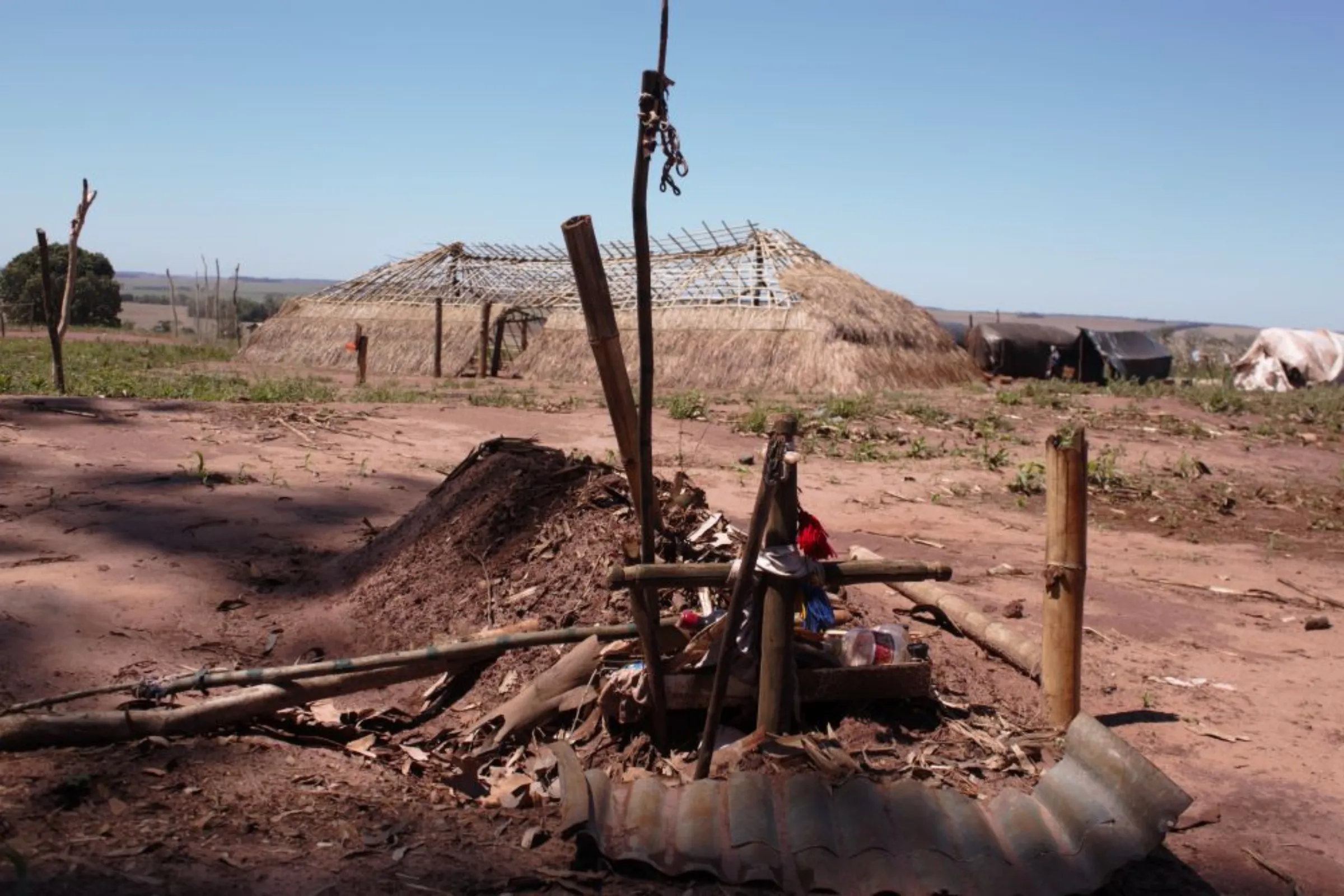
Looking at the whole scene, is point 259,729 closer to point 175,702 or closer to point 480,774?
point 175,702

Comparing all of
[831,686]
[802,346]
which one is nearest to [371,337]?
[802,346]

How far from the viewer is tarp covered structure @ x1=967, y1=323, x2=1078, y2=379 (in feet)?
74.5

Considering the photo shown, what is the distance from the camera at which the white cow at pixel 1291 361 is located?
74.5 ft

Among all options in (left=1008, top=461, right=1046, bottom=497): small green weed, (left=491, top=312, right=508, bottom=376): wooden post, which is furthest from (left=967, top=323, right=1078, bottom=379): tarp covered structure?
(left=1008, top=461, right=1046, bottom=497): small green weed

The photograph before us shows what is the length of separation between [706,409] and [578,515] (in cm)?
969

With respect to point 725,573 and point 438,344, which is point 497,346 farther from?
point 725,573

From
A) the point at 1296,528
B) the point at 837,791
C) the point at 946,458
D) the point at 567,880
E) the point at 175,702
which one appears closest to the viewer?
the point at 567,880

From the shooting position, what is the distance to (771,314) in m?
20.1

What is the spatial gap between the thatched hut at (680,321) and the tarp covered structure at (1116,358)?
2.54 meters

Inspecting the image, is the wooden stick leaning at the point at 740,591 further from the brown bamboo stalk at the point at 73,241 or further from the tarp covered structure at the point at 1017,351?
the tarp covered structure at the point at 1017,351

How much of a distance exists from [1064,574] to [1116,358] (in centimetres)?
2021

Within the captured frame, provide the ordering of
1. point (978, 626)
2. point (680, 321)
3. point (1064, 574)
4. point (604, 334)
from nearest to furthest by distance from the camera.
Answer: point (604, 334) < point (1064, 574) < point (978, 626) < point (680, 321)

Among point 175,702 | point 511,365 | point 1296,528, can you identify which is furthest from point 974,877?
point 511,365

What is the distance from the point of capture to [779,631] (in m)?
3.36
